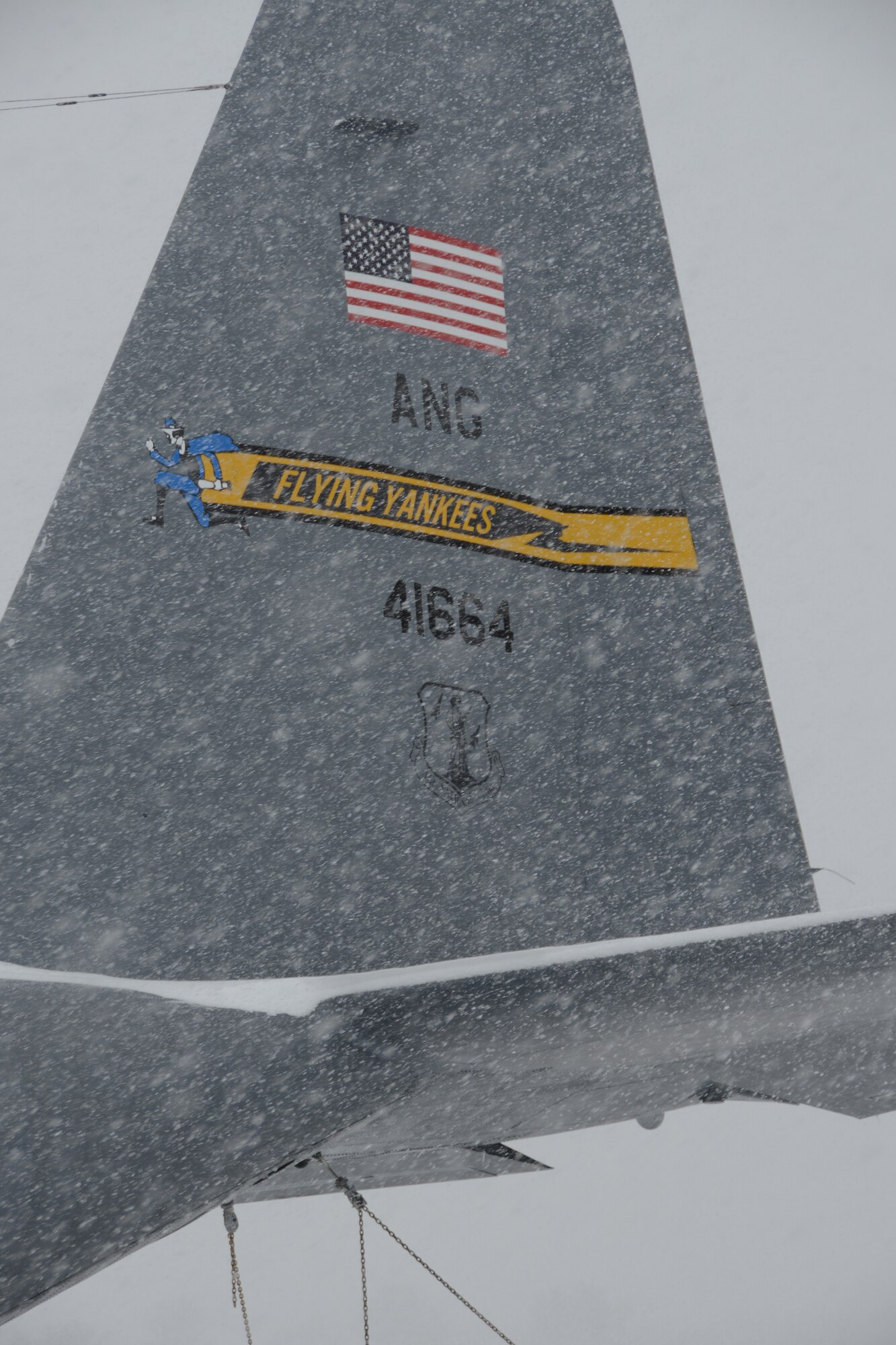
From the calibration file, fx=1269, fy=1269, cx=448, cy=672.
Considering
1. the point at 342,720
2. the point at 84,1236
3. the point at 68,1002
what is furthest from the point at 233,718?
the point at 84,1236

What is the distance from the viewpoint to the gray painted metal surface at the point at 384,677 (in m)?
1.64

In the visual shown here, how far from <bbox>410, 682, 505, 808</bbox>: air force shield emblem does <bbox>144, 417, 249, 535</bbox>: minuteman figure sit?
1.38ft

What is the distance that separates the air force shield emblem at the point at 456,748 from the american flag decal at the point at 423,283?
655 mm

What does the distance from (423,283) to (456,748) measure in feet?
2.75

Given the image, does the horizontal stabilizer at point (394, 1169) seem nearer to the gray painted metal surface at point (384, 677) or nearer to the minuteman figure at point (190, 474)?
the gray painted metal surface at point (384, 677)

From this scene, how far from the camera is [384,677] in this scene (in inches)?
80.7

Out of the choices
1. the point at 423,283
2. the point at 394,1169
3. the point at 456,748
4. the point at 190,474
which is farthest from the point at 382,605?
the point at 394,1169

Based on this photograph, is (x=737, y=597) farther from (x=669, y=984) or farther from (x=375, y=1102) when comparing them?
(x=375, y=1102)

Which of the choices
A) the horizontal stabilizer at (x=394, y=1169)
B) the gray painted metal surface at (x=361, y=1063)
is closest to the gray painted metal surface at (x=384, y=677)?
the gray painted metal surface at (x=361, y=1063)

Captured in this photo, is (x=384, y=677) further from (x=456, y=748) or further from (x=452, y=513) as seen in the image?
(x=452, y=513)

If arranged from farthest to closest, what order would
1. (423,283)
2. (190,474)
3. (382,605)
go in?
1. (423,283)
2. (382,605)
3. (190,474)

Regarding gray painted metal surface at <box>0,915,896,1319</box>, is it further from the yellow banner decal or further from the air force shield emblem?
the yellow banner decal

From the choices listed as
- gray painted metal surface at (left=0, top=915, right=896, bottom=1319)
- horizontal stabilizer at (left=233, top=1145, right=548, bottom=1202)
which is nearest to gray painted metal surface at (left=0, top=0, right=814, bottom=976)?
gray painted metal surface at (left=0, top=915, right=896, bottom=1319)

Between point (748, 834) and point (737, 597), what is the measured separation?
1.51 feet
